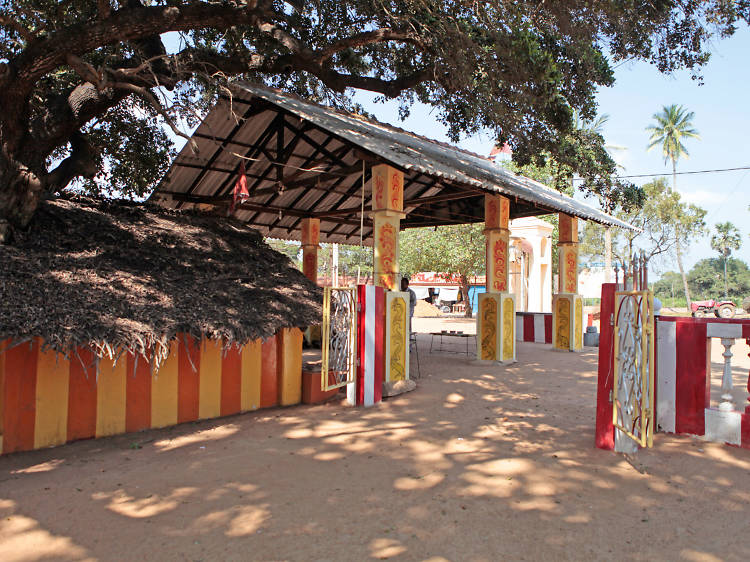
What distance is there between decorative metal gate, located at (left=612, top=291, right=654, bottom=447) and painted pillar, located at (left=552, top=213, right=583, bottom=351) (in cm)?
703

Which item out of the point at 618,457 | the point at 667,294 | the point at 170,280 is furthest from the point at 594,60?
the point at 667,294

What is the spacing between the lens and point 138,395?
4727mm

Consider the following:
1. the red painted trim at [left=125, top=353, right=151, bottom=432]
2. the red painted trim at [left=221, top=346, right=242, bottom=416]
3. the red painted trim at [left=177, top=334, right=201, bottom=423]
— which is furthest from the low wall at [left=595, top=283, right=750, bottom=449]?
the red painted trim at [left=125, top=353, right=151, bottom=432]

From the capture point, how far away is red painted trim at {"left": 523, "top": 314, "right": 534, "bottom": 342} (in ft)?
45.0

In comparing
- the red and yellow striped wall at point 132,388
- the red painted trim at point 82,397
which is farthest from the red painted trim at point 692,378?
the red painted trim at point 82,397

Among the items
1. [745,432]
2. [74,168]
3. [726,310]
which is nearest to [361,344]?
[745,432]

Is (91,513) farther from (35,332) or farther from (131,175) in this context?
(131,175)

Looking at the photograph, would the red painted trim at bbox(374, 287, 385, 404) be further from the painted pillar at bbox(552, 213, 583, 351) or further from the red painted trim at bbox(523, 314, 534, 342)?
the red painted trim at bbox(523, 314, 534, 342)

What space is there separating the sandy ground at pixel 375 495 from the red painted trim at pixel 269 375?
0.54 m

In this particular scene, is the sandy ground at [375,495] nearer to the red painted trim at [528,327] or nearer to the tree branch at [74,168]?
the tree branch at [74,168]

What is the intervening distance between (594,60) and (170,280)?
661 centimetres

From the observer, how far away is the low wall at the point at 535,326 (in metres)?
13.4

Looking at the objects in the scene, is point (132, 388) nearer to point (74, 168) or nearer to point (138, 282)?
point (138, 282)

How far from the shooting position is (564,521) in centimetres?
292
